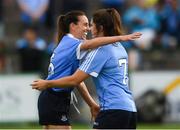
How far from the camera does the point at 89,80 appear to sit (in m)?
15.9

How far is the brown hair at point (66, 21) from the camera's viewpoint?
27.9 feet

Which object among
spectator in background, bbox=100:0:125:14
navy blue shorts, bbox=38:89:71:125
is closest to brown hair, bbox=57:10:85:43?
navy blue shorts, bbox=38:89:71:125

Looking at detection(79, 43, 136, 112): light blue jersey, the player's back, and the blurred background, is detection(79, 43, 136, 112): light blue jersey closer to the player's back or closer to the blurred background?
the player's back

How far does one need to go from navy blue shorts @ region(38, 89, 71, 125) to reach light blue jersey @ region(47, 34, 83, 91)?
0.91 feet

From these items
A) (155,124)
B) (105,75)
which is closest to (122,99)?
(105,75)

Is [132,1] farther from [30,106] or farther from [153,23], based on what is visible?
[30,106]

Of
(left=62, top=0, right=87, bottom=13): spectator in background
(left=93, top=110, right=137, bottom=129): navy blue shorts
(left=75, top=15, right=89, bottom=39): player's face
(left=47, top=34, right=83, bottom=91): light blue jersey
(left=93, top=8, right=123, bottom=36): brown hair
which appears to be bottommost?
(left=93, top=110, right=137, bottom=129): navy blue shorts

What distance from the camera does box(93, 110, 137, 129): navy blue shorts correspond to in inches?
302

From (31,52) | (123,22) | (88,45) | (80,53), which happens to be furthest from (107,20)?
(123,22)

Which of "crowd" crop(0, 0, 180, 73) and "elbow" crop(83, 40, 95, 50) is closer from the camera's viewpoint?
"elbow" crop(83, 40, 95, 50)

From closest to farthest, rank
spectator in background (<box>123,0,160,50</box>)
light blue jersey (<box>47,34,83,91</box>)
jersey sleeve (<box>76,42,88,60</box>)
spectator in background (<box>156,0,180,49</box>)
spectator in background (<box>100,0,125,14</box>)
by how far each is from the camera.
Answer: jersey sleeve (<box>76,42,88,60</box>) < light blue jersey (<box>47,34,83,91</box>) < spectator in background (<box>123,0,160,50</box>) < spectator in background (<box>156,0,180,49</box>) < spectator in background (<box>100,0,125,14</box>)

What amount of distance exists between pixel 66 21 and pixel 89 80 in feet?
24.4

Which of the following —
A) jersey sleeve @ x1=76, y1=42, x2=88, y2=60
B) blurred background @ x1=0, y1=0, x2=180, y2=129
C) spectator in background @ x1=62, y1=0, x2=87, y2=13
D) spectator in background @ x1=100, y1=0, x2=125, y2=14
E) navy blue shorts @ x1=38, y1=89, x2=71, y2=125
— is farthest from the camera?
spectator in background @ x1=62, y1=0, x2=87, y2=13

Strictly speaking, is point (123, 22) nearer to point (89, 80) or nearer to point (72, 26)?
point (89, 80)
